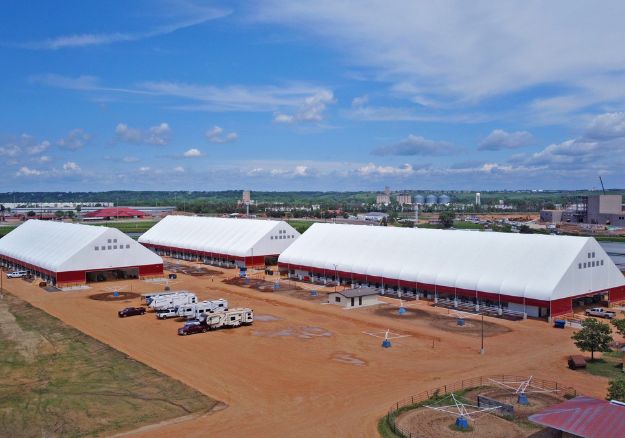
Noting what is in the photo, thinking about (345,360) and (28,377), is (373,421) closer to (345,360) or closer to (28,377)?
(345,360)

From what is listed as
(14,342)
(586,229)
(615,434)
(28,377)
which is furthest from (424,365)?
(586,229)

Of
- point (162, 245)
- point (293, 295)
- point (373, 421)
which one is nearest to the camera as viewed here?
point (373, 421)

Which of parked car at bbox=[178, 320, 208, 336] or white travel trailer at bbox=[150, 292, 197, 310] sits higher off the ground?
white travel trailer at bbox=[150, 292, 197, 310]

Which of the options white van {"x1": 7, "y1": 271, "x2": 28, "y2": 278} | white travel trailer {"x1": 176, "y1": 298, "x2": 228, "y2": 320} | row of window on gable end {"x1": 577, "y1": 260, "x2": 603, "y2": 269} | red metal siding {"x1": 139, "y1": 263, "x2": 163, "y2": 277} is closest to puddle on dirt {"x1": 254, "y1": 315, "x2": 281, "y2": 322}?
white travel trailer {"x1": 176, "y1": 298, "x2": 228, "y2": 320}

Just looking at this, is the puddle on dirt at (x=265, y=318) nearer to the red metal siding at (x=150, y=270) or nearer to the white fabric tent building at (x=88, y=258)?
the red metal siding at (x=150, y=270)

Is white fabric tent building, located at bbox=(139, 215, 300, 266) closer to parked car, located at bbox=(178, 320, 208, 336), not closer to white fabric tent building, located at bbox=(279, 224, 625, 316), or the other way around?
white fabric tent building, located at bbox=(279, 224, 625, 316)

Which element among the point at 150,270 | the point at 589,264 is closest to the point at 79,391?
the point at 589,264
